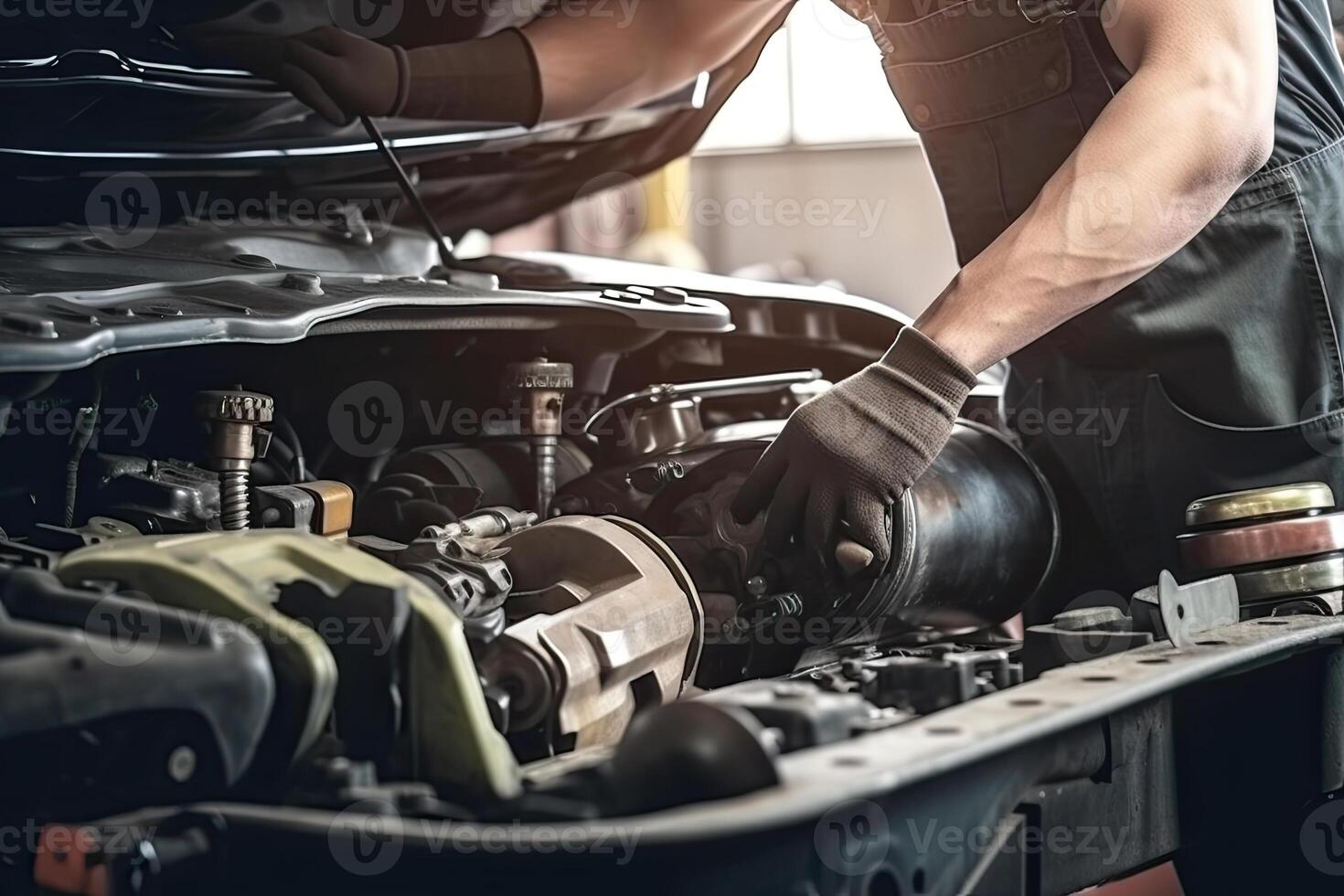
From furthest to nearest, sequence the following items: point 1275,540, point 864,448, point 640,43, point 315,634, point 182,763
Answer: point 640,43
point 1275,540
point 864,448
point 315,634
point 182,763

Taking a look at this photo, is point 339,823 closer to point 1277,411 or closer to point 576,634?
point 576,634

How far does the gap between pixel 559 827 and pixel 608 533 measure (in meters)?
0.61

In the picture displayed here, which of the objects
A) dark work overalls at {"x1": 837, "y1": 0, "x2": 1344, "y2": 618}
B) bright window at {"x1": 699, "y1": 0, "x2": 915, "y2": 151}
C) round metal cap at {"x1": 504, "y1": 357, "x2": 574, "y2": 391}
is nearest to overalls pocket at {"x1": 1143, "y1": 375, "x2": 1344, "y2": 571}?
dark work overalls at {"x1": 837, "y1": 0, "x2": 1344, "y2": 618}

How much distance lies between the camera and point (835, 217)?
1055 cm

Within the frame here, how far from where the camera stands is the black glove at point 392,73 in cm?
196

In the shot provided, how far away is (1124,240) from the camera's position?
158 centimetres

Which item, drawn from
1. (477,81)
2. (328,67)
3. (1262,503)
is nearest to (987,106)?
(1262,503)

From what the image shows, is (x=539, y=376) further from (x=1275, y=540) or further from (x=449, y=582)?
(x=1275, y=540)

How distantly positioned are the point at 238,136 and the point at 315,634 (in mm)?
1080

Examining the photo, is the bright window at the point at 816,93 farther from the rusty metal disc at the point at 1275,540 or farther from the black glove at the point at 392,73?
the rusty metal disc at the point at 1275,540

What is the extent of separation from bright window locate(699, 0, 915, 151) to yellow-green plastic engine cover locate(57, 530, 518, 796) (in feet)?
28.3

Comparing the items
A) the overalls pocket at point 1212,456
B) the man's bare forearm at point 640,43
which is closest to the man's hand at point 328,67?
the man's bare forearm at point 640,43

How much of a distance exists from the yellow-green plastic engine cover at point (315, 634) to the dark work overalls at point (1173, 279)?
1.13 metres

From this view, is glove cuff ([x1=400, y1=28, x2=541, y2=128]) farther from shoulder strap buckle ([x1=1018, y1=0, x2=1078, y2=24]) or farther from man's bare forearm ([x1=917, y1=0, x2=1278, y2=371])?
man's bare forearm ([x1=917, y1=0, x2=1278, y2=371])
